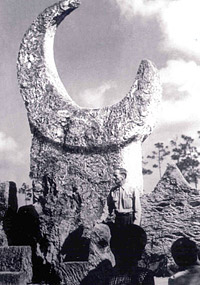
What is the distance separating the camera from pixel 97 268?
4.70 m

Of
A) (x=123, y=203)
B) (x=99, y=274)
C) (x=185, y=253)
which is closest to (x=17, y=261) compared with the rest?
(x=99, y=274)

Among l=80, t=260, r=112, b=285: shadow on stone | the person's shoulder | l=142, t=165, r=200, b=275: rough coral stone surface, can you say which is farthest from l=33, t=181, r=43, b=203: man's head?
the person's shoulder

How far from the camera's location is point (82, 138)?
683 cm

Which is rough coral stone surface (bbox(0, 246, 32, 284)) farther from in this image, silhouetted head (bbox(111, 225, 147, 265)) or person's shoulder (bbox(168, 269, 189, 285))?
person's shoulder (bbox(168, 269, 189, 285))

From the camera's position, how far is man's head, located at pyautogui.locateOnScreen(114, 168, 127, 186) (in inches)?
254

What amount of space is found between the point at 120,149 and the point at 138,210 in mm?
1027

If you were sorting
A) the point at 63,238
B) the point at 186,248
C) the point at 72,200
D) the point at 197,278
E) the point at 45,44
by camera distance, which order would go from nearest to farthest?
the point at 197,278 → the point at 186,248 → the point at 63,238 → the point at 72,200 → the point at 45,44

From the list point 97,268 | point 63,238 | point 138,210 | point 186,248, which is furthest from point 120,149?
point 186,248

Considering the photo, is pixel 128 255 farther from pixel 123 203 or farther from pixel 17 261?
pixel 123 203

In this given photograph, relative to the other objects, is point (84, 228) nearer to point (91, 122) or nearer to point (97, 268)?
point (97, 268)

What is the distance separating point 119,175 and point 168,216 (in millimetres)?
985

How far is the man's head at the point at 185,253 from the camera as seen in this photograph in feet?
9.90

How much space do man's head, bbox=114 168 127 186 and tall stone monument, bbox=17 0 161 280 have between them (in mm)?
73

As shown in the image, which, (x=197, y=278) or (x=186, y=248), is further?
(x=186, y=248)
